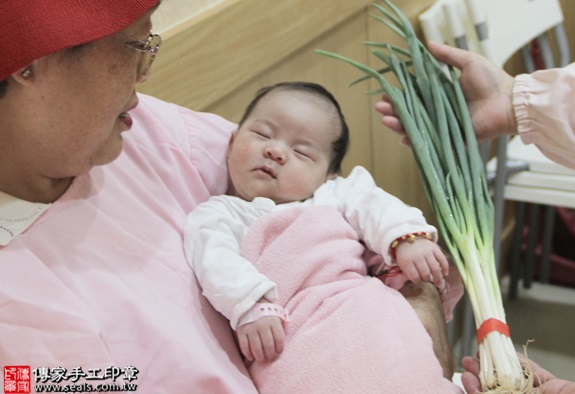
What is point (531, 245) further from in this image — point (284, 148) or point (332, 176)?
point (284, 148)

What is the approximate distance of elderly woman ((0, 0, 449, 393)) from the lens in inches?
35.8

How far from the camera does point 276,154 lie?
4.49ft

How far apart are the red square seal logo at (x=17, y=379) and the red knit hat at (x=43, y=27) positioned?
1.21 feet

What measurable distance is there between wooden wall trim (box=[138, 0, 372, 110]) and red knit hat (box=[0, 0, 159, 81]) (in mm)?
659

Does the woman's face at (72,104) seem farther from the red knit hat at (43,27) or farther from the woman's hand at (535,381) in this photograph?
the woman's hand at (535,381)

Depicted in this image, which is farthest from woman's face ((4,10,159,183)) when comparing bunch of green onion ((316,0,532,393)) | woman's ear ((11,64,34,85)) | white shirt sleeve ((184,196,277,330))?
bunch of green onion ((316,0,532,393))

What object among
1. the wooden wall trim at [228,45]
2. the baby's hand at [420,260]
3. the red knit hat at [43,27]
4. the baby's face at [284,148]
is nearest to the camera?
the red knit hat at [43,27]

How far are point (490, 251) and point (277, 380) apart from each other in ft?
1.83

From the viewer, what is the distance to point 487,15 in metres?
2.47

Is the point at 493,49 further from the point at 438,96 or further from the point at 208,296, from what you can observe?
the point at 208,296

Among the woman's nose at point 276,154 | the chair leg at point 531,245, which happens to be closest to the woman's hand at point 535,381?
the woman's nose at point 276,154

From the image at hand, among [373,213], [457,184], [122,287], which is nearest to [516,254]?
[457,184]

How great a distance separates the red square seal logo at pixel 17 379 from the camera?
35.6 inches

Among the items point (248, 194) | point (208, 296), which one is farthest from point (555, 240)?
point (208, 296)
